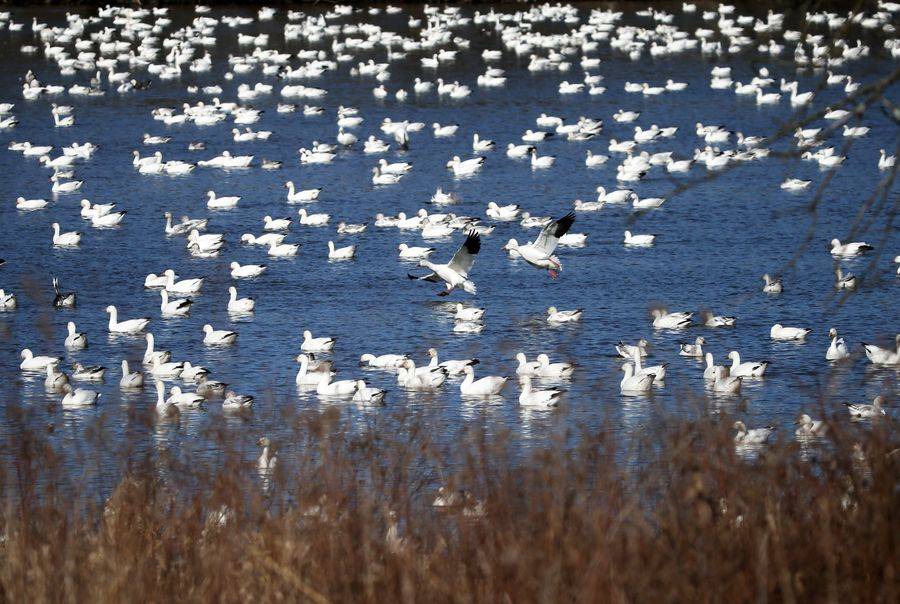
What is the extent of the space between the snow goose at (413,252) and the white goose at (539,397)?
8234 millimetres

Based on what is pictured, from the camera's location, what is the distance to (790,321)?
21.0 m

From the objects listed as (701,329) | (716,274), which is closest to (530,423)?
(701,329)

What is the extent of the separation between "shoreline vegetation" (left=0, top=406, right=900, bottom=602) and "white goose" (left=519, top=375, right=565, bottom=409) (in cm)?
1036

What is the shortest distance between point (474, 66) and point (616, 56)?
5316 millimetres

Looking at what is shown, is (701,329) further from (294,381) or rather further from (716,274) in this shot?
(294,381)

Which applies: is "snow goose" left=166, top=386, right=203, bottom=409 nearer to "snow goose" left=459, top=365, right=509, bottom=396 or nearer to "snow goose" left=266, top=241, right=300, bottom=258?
"snow goose" left=459, top=365, right=509, bottom=396

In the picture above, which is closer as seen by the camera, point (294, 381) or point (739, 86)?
point (294, 381)

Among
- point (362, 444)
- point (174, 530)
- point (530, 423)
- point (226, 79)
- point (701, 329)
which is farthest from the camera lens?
point (226, 79)

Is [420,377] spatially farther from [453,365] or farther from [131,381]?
[131,381]

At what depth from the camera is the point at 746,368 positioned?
707 inches

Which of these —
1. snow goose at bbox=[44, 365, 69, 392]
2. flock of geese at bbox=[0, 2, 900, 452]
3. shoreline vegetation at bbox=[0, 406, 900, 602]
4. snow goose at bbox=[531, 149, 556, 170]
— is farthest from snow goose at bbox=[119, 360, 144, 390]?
snow goose at bbox=[531, 149, 556, 170]

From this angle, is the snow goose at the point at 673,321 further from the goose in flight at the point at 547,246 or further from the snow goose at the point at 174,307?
the snow goose at the point at 174,307

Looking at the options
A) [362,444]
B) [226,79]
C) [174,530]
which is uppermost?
[362,444]

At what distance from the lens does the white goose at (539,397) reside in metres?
17.2
